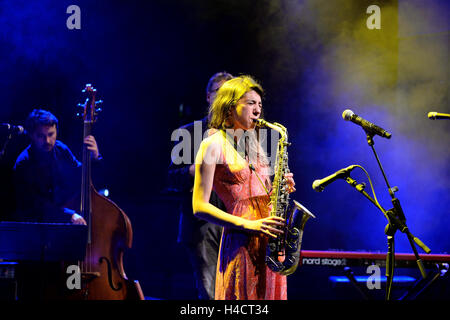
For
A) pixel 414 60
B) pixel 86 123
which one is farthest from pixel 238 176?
pixel 414 60

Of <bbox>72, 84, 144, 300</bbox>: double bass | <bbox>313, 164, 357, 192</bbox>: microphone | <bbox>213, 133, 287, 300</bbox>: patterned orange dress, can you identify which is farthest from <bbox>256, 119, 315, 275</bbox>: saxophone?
<bbox>72, 84, 144, 300</bbox>: double bass

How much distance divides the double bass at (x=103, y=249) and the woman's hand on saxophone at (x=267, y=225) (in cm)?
192

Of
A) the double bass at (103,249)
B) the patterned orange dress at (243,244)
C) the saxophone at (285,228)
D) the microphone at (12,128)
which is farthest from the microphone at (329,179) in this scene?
the microphone at (12,128)

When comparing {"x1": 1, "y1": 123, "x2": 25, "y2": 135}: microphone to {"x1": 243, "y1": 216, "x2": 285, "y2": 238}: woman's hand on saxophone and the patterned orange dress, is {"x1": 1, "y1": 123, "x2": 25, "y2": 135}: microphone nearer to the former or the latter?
the patterned orange dress

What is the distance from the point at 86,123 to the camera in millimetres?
4090

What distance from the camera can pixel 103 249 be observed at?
3914 millimetres

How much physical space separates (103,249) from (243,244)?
199 cm

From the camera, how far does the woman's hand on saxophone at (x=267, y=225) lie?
219cm

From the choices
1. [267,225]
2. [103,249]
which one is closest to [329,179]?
[267,225]

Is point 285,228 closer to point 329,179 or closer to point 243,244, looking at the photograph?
point 243,244

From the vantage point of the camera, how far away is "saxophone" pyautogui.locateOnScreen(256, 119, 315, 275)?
89.8 inches

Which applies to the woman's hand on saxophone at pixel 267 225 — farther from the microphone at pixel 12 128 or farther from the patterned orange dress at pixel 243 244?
the microphone at pixel 12 128

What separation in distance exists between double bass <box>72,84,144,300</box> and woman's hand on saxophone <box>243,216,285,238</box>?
1920mm

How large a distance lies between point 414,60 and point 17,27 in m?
4.21
